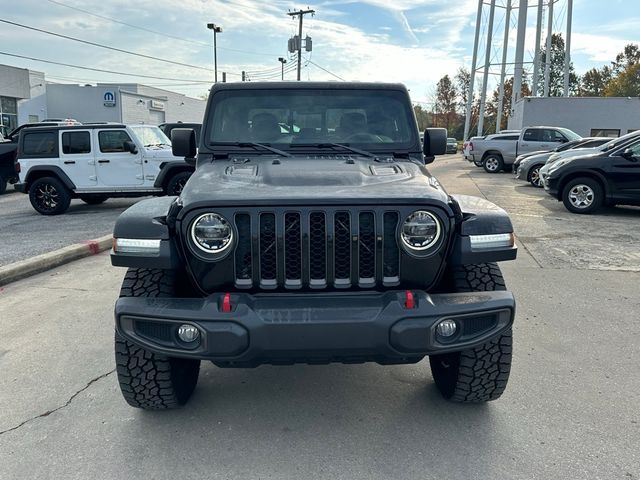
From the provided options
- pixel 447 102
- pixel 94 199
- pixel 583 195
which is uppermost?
pixel 447 102

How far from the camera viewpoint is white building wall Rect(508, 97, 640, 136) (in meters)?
28.1

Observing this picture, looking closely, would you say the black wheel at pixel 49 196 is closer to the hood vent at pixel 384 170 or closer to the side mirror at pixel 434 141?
the side mirror at pixel 434 141

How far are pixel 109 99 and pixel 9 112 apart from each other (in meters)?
6.28

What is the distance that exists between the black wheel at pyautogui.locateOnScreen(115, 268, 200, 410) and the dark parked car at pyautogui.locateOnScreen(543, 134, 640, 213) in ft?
31.2

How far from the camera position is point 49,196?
436 inches

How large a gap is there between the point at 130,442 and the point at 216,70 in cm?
4191

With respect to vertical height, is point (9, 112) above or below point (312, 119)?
above

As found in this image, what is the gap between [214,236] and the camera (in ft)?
8.39

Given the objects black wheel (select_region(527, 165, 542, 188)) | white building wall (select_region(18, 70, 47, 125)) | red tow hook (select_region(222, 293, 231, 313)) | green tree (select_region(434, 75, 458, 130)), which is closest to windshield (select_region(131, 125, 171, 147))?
red tow hook (select_region(222, 293, 231, 313))

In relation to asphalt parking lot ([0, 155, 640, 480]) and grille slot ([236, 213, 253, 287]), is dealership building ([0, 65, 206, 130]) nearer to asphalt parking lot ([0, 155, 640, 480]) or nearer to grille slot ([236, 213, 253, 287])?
asphalt parking lot ([0, 155, 640, 480])

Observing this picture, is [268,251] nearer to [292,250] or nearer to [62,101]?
[292,250]

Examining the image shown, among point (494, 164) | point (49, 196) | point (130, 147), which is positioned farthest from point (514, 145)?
point (49, 196)

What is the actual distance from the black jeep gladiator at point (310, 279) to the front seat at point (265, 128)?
0.71 metres

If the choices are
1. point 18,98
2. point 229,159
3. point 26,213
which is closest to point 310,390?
point 229,159
